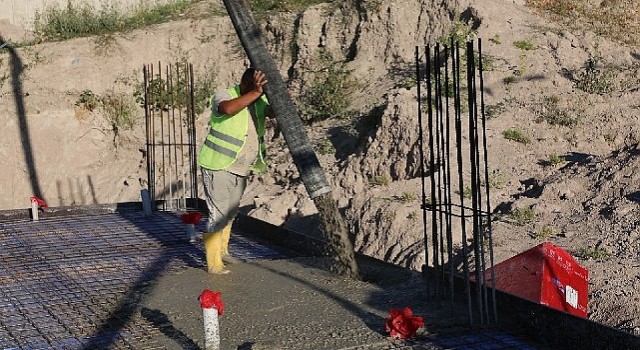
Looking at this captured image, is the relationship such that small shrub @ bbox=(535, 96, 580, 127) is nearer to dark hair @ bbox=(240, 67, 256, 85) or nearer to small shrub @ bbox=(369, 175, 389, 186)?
small shrub @ bbox=(369, 175, 389, 186)

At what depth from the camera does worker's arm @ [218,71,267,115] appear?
569 centimetres

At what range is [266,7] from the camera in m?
15.4

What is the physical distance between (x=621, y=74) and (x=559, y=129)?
5.35 ft

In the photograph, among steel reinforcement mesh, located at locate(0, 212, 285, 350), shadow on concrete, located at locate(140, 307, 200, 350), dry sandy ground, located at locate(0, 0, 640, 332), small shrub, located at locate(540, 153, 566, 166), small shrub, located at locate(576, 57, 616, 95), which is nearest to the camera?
shadow on concrete, located at locate(140, 307, 200, 350)

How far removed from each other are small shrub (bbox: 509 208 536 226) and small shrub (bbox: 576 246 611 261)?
86 centimetres

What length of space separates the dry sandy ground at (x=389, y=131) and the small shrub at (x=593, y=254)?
0.02 meters

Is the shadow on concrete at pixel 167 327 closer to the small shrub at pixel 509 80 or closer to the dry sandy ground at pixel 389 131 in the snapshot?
the dry sandy ground at pixel 389 131

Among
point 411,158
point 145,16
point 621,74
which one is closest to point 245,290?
point 411,158

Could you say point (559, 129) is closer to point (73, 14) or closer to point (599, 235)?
point (599, 235)

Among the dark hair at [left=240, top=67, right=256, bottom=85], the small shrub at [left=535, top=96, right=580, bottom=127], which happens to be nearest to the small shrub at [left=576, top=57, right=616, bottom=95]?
the small shrub at [left=535, top=96, right=580, bottom=127]

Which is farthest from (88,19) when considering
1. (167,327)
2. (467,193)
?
(167,327)

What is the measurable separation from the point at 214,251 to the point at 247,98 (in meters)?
1.08

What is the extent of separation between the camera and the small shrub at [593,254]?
6215 millimetres

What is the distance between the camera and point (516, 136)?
916cm
